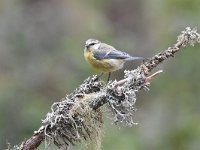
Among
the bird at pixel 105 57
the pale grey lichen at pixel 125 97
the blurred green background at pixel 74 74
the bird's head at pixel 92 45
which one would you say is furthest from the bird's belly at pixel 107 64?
the blurred green background at pixel 74 74

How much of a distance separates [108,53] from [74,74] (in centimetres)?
552

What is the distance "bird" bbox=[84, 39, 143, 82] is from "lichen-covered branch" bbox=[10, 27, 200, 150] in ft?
3.63

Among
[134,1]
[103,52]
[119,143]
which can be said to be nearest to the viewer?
[103,52]

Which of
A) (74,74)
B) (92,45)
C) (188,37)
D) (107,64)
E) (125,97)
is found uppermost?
(74,74)

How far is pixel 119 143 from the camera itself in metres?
8.82

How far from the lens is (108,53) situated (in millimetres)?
4934

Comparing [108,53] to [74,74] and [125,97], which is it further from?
[74,74]

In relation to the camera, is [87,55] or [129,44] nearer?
[87,55]

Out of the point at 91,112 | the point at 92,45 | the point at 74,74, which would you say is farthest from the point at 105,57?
the point at 74,74

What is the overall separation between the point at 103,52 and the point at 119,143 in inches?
154

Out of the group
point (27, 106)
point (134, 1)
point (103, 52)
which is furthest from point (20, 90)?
point (103, 52)

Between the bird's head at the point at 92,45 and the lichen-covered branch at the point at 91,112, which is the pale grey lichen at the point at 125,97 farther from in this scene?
the bird's head at the point at 92,45

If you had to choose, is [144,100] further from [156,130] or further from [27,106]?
[27,106]

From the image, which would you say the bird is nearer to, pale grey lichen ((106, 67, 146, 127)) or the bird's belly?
the bird's belly
